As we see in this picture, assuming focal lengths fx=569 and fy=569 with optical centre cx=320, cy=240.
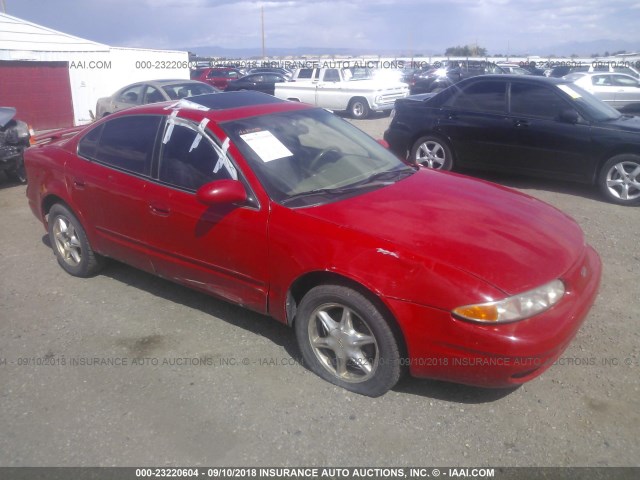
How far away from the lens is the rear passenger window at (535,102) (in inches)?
293

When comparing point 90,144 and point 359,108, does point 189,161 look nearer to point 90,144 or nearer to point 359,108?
point 90,144

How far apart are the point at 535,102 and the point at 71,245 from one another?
6012mm

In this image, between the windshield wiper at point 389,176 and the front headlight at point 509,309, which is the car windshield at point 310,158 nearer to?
the windshield wiper at point 389,176

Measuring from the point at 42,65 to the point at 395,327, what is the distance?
16.4 meters

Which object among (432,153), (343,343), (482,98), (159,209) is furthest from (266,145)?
(482,98)

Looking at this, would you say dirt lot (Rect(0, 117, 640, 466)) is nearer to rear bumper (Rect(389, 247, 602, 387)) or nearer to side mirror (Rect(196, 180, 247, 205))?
rear bumper (Rect(389, 247, 602, 387))

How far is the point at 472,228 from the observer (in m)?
3.24

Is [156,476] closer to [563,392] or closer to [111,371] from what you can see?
[111,371]

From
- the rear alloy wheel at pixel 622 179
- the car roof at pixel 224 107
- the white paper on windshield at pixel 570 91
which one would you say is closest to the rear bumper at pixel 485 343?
the car roof at pixel 224 107

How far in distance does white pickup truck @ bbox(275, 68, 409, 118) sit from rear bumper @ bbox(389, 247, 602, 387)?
1547cm

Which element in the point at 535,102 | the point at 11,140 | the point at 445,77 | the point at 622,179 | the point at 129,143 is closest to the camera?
the point at 129,143

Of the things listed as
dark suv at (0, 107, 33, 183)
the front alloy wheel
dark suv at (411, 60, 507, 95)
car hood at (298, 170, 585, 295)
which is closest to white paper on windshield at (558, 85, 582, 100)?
car hood at (298, 170, 585, 295)

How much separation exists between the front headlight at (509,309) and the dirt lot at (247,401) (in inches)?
25.3

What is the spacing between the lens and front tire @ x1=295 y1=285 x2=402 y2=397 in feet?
10.0
